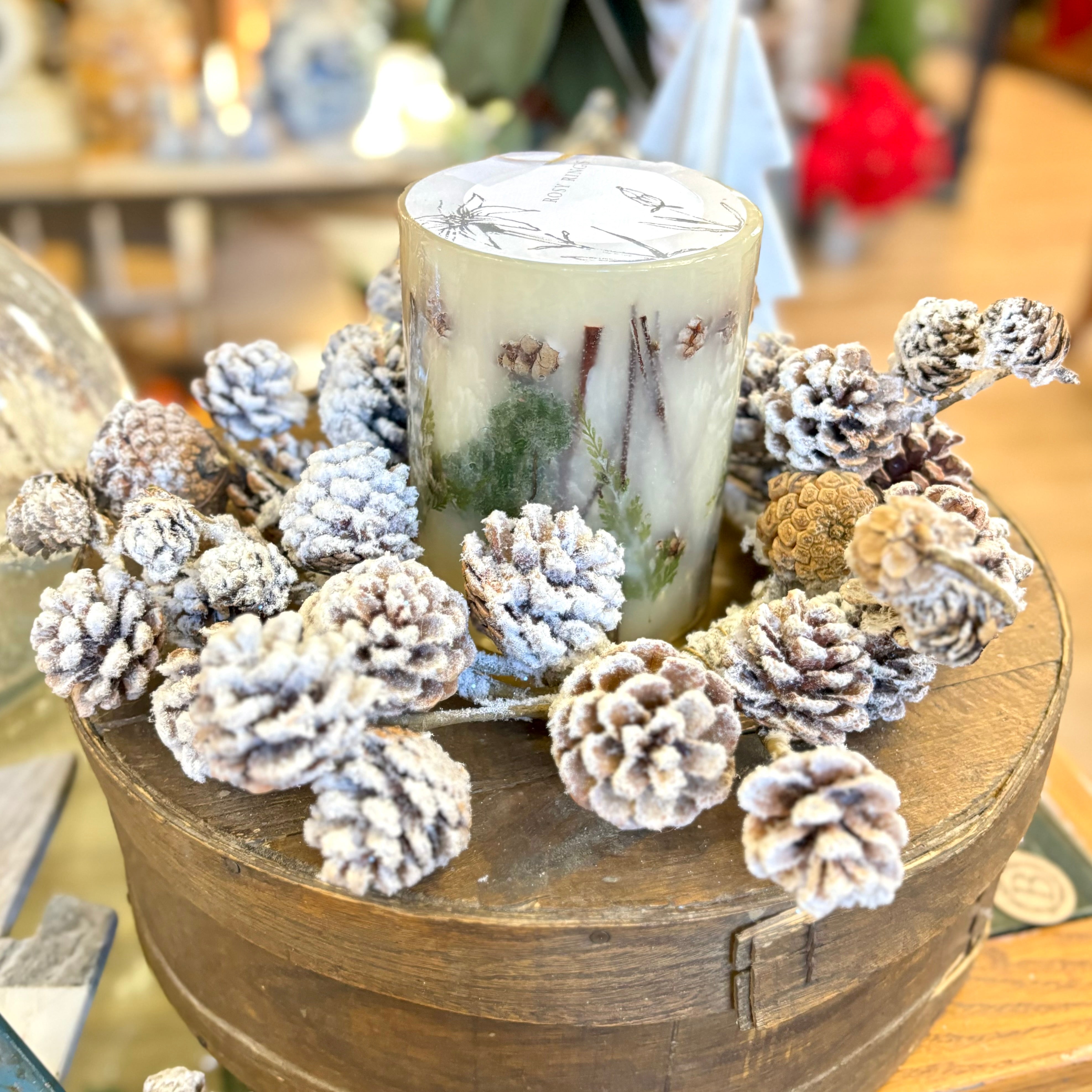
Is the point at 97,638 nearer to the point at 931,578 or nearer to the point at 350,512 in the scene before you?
the point at 350,512

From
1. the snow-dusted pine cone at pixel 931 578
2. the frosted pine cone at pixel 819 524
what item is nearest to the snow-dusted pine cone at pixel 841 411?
the frosted pine cone at pixel 819 524

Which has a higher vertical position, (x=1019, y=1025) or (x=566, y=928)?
(x=566, y=928)

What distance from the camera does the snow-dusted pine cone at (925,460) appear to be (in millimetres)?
562

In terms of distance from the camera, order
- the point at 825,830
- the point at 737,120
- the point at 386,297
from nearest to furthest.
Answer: the point at 825,830, the point at 386,297, the point at 737,120

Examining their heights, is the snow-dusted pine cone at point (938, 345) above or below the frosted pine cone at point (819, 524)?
above

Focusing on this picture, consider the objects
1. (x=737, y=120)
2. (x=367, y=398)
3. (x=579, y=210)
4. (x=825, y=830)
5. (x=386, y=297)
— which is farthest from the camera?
(x=737, y=120)

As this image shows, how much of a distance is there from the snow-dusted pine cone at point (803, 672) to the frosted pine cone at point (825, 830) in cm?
5

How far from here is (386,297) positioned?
69 cm

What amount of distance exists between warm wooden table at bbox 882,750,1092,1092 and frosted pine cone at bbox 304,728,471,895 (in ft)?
1.17

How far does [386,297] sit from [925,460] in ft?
1.20

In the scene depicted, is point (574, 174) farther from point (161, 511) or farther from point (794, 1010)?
point (794, 1010)

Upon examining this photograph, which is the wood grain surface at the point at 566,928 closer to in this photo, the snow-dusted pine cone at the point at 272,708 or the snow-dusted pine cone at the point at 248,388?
the snow-dusted pine cone at the point at 272,708

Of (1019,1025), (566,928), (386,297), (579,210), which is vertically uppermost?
(579,210)

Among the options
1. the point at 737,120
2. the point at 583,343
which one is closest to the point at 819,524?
the point at 583,343
